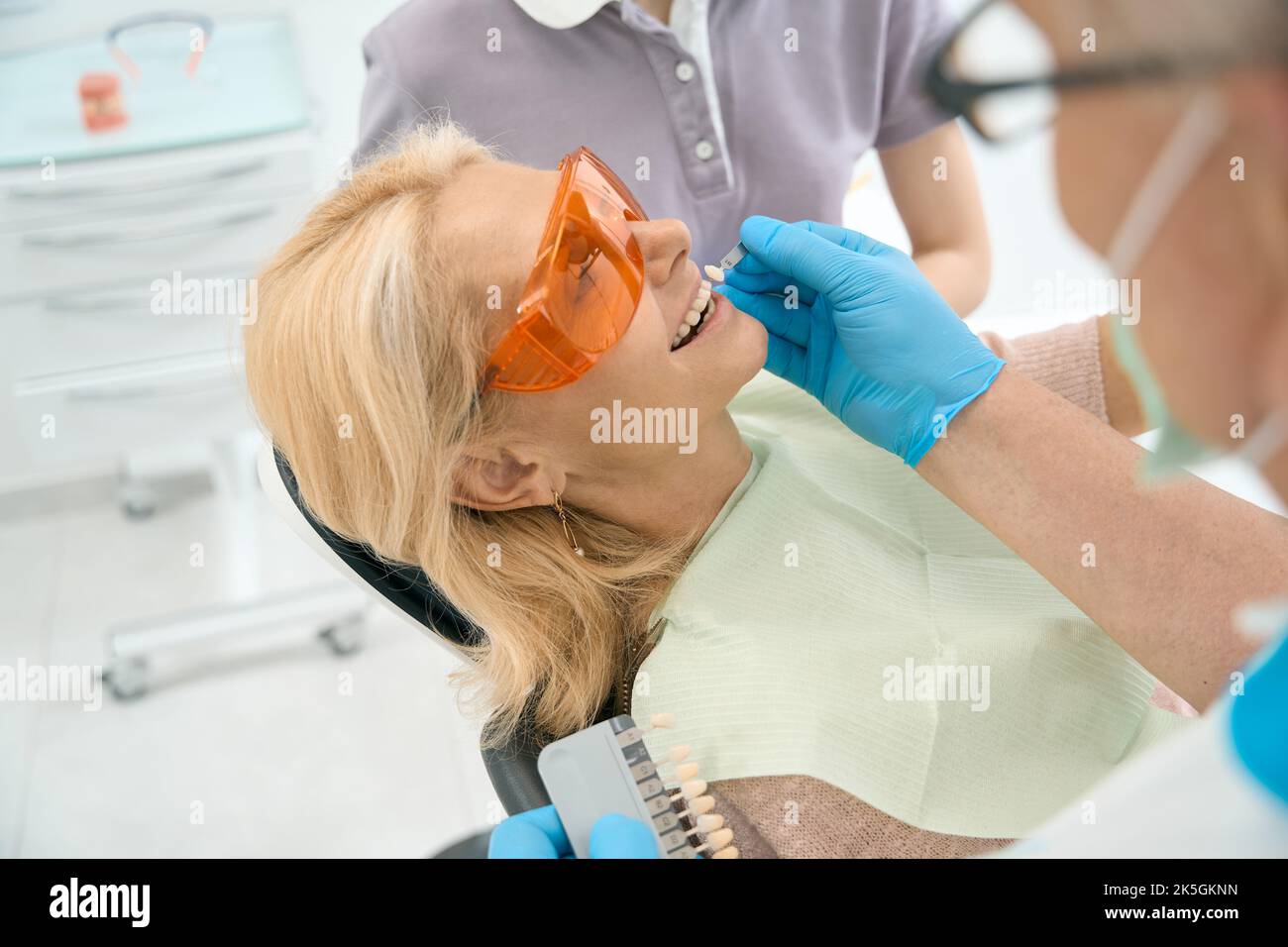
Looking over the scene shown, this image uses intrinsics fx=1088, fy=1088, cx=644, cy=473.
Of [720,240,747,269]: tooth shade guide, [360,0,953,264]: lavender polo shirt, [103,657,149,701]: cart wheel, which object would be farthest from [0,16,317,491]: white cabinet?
[720,240,747,269]: tooth shade guide

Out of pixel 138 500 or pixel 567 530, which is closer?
pixel 567 530

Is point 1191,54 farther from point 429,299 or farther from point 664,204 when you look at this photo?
point 664,204

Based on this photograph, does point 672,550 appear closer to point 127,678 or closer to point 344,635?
point 344,635

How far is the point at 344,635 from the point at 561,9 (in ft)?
5.64

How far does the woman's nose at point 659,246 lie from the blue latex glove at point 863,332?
12 centimetres

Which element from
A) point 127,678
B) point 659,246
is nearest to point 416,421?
point 659,246

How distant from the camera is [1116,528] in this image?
1131 millimetres

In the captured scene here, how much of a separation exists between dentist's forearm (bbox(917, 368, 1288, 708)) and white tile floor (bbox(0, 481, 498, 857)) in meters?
1.52

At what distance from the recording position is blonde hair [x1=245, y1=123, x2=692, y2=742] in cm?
120

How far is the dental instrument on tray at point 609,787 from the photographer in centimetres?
96
